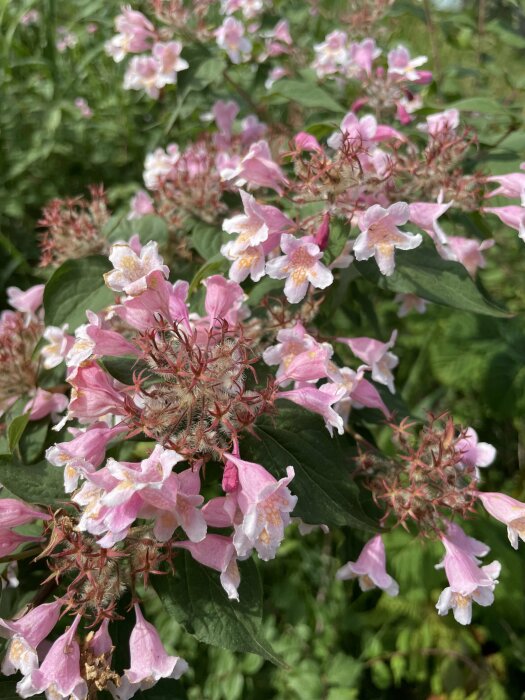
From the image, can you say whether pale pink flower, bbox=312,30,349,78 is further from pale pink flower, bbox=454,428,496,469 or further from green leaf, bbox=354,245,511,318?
pale pink flower, bbox=454,428,496,469

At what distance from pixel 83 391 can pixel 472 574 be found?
0.78m

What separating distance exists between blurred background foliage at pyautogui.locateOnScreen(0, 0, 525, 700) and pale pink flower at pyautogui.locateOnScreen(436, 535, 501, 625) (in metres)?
0.39

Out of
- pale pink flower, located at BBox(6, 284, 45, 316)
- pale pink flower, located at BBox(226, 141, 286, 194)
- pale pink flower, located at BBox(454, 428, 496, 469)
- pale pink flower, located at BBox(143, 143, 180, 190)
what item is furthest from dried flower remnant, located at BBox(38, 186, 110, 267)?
pale pink flower, located at BBox(454, 428, 496, 469)

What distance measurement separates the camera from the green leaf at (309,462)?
1.05 metres

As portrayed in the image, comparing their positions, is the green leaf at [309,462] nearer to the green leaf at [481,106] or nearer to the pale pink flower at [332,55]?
the green leaf at [481,106]

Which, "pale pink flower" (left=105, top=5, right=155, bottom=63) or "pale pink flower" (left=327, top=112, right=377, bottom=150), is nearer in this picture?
"pale pink flower" (left=327, top=112, right=377, bottom=150)

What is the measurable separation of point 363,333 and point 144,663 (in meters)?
1.80

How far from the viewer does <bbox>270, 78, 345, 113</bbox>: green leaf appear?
5.82ft

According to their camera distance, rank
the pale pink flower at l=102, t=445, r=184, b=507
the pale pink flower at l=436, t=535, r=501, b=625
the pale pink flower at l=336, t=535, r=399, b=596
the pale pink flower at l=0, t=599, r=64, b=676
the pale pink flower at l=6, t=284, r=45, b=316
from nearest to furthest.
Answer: the pale pink flower at l=102, t=445, r=184, b=507, the pale pink flower at l=0, t=599, r=64, b=676, the pale pink flower at l=436, t=535, r=501, b=625, the pale pink flower at l=336, t=535, r=399, b=596, the pale pink flower at l=6, t=284, r=45, b=316

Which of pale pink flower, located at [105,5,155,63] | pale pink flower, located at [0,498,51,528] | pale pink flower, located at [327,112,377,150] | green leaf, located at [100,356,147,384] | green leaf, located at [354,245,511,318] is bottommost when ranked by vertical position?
pale pink flower, located at [0,498,51,528]

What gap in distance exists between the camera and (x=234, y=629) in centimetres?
100

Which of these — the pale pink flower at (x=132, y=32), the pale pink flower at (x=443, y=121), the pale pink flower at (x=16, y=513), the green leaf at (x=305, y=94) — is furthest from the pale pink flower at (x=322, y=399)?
the pale pink flower at (x=132, y=32)

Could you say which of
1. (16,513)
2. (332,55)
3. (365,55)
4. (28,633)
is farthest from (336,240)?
(332,55)

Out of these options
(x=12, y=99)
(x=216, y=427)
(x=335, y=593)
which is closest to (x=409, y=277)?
(x=216, y=427)
